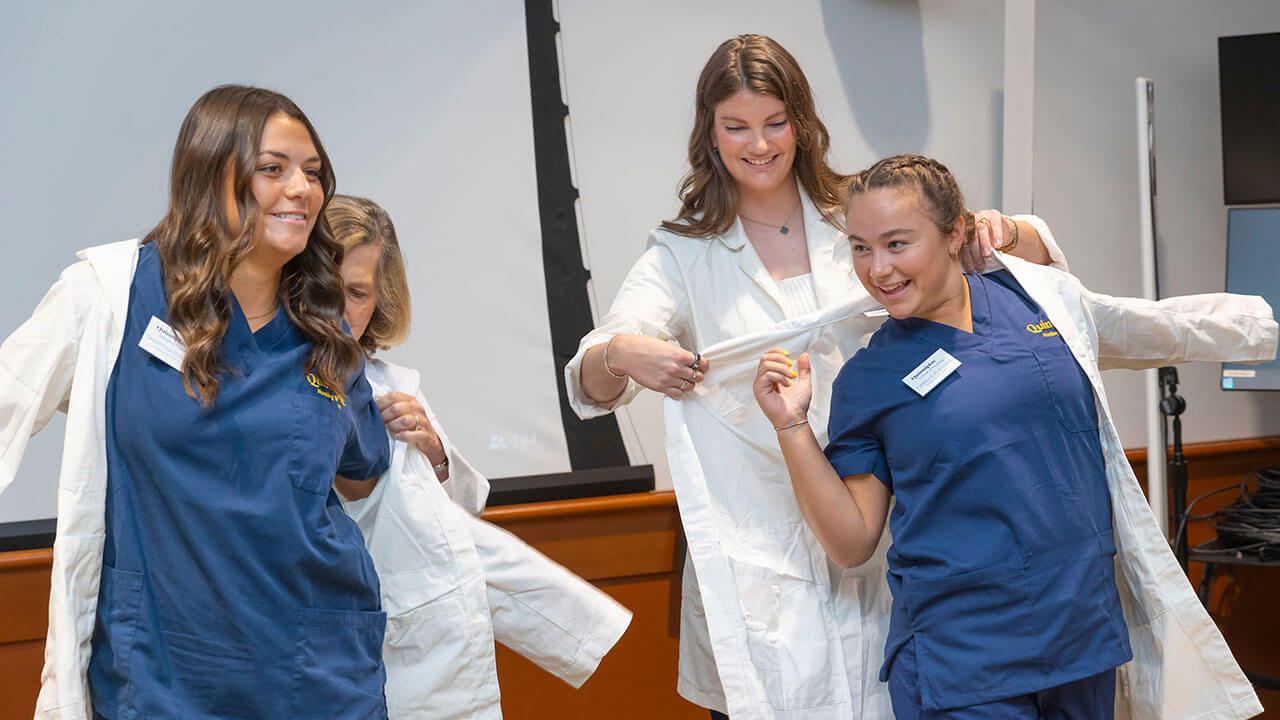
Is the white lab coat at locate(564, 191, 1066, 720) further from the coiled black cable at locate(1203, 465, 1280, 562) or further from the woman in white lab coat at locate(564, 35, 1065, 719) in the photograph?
the coiled black cable at locate(1203, 465, 1280, 562)

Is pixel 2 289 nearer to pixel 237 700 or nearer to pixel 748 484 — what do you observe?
pixel 237 700

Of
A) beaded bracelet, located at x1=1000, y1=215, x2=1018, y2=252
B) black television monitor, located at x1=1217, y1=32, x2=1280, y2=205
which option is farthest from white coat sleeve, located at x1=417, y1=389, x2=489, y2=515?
black television monitor, located at x1=1217, y1=32, x2=1280, y2=205

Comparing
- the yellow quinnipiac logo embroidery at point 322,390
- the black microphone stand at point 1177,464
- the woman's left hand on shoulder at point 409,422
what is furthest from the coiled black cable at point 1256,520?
the yellow quinnipiac logo embroidery at point 322,390

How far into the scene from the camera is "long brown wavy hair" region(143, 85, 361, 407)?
145 centimetres

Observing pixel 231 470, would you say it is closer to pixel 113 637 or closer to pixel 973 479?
pixel 113 637

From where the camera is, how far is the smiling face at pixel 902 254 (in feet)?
5.63

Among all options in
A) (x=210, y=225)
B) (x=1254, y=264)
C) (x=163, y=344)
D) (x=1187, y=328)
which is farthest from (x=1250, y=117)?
(x=163, y=344)

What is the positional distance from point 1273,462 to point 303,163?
12.9 ft

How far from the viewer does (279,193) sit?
60.4 inches

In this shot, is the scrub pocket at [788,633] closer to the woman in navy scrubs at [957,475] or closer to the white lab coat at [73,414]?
the woman in navy scrubs at [957,475]

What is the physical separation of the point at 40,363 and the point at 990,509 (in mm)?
1455

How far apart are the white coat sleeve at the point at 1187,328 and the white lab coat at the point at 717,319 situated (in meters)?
0.18

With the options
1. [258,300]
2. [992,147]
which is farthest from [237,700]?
[992,147]

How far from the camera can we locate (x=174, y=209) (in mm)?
1515
